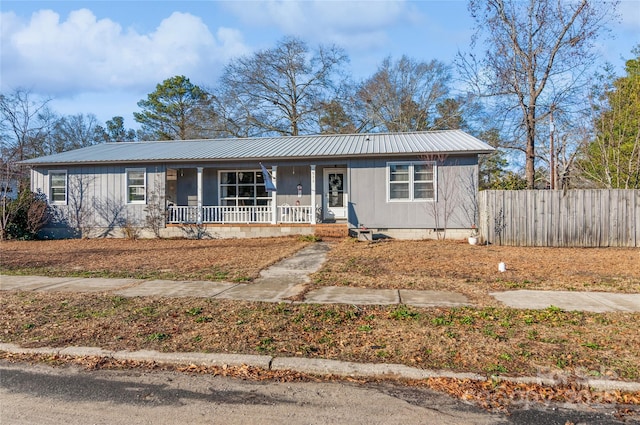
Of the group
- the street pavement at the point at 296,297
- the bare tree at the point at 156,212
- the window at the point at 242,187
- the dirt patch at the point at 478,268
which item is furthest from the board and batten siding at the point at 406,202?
the bare tree at the point at 156,212

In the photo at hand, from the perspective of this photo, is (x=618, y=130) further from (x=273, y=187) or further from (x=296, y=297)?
(x=296, y=297)

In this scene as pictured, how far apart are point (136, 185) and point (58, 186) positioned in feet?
12.1

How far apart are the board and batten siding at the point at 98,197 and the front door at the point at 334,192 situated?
6862mm

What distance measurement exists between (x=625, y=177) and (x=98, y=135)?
4431 cm

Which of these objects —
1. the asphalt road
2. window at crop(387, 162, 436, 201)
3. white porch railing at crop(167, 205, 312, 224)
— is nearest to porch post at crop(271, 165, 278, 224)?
white porch railing at crop(167, 205, 312, 224)

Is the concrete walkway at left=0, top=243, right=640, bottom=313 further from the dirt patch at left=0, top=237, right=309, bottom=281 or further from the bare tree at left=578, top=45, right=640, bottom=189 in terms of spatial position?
the bare tree at left=578, top=45, right=640, bottom=189

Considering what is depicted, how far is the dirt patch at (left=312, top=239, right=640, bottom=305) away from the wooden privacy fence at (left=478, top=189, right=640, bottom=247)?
0.67 m

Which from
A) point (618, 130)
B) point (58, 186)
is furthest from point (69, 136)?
point (618, 130)

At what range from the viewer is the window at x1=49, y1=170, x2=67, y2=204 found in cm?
1750

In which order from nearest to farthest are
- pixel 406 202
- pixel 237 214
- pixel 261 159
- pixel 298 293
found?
pixel 298 293 → pixel 406 202 → pixel 261 159 → pixel 237 214

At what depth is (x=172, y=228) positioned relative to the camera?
1645 cm

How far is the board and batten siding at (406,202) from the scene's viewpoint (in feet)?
48.3

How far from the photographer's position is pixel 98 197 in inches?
676

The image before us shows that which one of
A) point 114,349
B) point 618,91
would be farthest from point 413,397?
point 618,91
